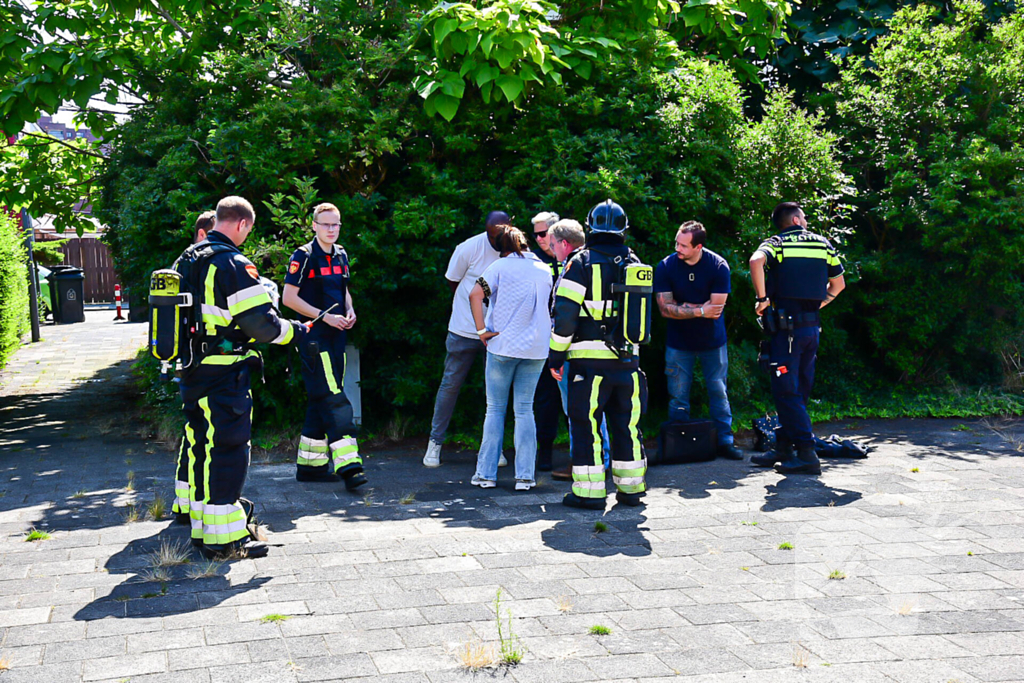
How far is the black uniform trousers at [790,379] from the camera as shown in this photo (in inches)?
296

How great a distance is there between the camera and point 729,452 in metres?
8.09

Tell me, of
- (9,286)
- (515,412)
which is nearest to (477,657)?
(515,412)

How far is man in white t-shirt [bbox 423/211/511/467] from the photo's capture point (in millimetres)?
7496

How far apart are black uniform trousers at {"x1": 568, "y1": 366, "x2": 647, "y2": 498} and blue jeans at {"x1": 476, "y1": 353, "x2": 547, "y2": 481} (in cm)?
62

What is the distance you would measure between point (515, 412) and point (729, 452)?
214 centimetres

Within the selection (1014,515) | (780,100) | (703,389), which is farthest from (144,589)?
(780,100)

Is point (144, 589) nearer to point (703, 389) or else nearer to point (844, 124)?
point (703, 389)

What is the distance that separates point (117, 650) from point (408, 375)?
512cm

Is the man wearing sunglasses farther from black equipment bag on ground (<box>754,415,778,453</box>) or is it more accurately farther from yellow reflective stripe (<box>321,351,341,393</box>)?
black equipment bag on ground (<box>754,415,778,453</box>)

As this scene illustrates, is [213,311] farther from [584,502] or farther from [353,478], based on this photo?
[584,502]

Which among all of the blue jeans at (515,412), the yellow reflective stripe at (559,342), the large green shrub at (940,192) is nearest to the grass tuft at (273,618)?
the yellow reflective stripe at (559,342)

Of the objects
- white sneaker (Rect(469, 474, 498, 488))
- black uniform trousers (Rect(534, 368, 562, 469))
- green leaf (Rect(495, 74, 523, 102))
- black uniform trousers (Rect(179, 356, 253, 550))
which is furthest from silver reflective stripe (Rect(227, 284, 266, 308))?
green leaf (Rect(495, 74, 523, 102))

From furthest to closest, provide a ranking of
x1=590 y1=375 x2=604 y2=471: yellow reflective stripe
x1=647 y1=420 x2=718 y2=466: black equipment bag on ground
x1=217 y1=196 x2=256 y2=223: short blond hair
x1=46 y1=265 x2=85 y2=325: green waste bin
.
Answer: x1=46 y1=265 x2=85 y2=325: green waste bin, x1=647 y1=420 x2=718 y2=466: black equipment bag on ground, x1=590 y1=375 x2=604 y2=471: yellow reflective stripe, x1=217 y1=196 x2=256 y2=223: short blond hair

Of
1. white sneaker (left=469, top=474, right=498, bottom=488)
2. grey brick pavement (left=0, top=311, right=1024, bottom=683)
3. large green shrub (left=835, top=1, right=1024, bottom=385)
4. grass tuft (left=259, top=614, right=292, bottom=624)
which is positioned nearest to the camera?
grey brick pavement (left=0, top=311, right=1024, bottom=683)
